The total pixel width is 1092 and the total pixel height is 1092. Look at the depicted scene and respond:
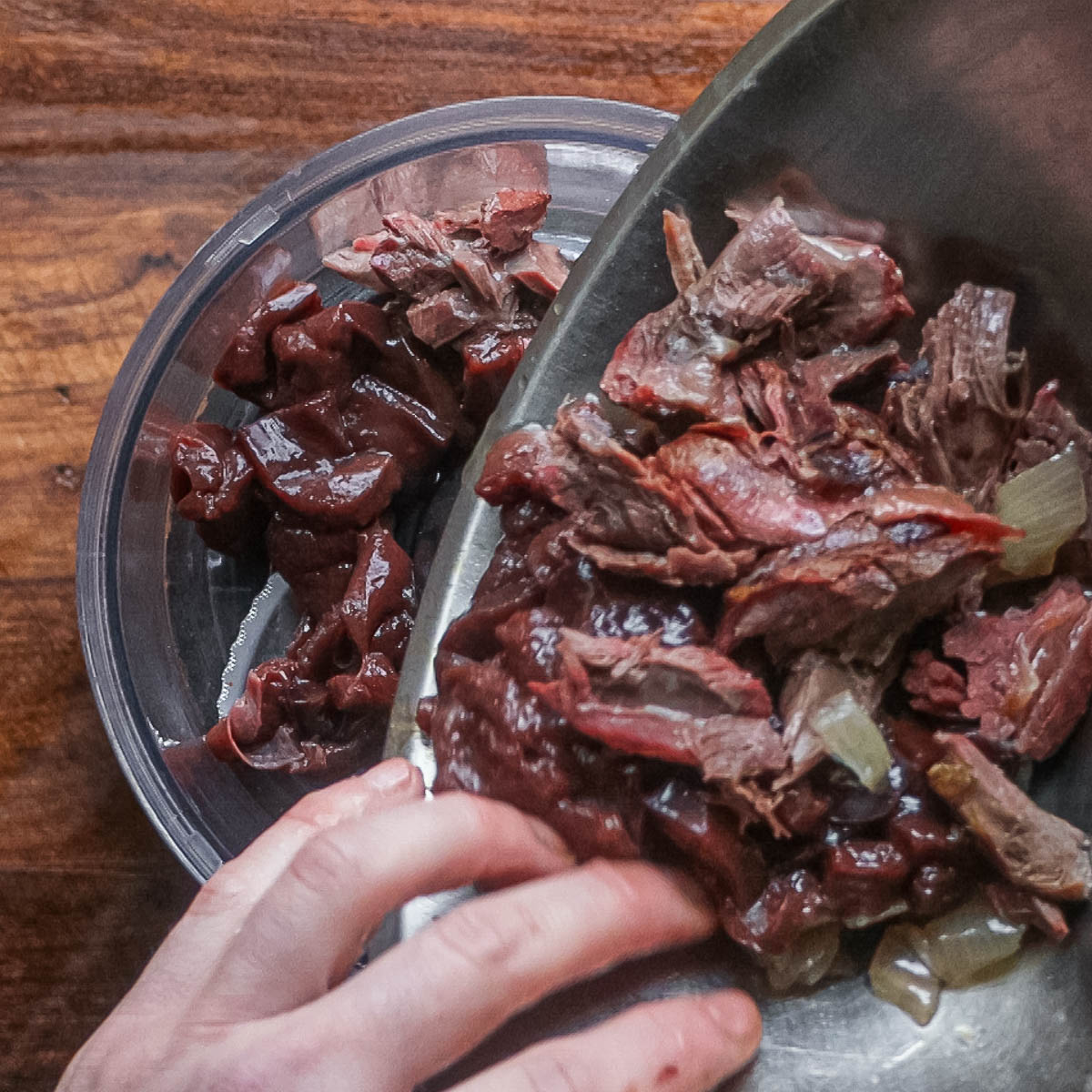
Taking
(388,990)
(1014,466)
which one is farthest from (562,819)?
(1014,466)

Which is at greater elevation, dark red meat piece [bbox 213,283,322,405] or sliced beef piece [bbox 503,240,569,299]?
sliced beef piece [bbox 503,240,569,299]

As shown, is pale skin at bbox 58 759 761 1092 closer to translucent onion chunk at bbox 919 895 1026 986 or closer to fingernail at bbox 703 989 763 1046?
fingernail at bbox 703 989 763 1046

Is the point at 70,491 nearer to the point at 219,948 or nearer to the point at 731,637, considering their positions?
the point at 219,948

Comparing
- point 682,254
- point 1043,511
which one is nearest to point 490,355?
point 682,254

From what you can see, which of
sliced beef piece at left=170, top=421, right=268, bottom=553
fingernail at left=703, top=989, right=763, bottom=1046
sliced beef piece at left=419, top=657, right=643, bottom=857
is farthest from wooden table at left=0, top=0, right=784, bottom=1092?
fingernail at left=703, top=989, right=763, bottom=1046

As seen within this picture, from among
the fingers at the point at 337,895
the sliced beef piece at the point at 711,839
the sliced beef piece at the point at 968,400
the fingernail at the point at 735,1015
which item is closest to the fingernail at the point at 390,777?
the fingers at the point at 337,895

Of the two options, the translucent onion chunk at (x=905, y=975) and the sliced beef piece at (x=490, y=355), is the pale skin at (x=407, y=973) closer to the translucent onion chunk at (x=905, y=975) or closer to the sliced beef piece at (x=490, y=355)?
the translucent onion chunk at (x=905, y=975)
